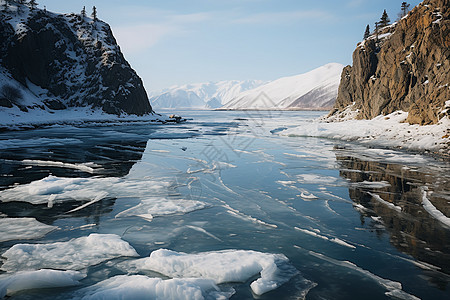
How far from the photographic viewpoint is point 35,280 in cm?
527

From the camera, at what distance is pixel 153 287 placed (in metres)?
5.08

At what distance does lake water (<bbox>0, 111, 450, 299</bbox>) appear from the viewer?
558 cm

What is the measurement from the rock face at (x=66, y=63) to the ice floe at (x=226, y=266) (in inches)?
2958

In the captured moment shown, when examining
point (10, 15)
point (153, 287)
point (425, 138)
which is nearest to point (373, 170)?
point (425, 138)

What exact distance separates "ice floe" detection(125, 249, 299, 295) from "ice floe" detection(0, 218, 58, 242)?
3.14 metres

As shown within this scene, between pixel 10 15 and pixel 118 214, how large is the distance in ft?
322

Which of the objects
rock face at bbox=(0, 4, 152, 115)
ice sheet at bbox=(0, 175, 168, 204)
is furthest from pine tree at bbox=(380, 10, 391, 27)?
ice sheet at bbox=(0, 175, 168, 204)

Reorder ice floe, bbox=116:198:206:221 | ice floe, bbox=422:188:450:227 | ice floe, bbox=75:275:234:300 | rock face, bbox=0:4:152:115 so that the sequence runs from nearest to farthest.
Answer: ice floe, bbox=75:275:234:300
ice floe, bbox=422:188:450:227
ice floe, bbox=116:198:206:221
rock face, bbox=0:4:152:115

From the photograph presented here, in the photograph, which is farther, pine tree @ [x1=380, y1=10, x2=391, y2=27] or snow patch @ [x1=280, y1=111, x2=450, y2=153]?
pine tree @ [x1=380, y1=10, x2=391, y2=27]

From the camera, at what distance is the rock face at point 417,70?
27.5m

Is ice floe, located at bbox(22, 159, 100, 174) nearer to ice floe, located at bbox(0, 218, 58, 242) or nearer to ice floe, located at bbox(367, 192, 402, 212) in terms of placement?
ice floe, located at bbox(0, 218, 58, 242)

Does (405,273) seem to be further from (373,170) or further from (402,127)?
(402,127)

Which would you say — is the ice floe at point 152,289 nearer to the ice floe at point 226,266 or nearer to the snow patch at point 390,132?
the ice floe at point 226,266

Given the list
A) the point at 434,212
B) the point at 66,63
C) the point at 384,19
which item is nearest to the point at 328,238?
the point at 434,212
